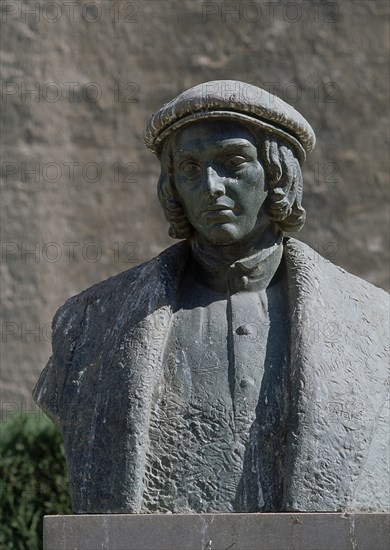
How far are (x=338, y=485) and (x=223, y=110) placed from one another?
1216mm

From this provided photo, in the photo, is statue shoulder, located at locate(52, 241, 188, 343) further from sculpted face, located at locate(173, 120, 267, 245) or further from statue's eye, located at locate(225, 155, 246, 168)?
statue's eye, located at locate(225, 155, 246, 168)

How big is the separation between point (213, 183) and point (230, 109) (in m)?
0.24

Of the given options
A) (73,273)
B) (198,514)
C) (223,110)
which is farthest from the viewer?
(73,273)

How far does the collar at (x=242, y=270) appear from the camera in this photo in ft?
18.3

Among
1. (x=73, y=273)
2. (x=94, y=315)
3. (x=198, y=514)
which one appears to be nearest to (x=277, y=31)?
(x=73, y=273)

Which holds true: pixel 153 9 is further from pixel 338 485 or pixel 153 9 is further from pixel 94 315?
pixel 338 485

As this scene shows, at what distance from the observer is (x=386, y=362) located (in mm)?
5570

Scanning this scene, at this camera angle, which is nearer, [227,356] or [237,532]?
[237,532]

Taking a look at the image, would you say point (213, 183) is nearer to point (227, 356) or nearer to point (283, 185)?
point (283, 185)

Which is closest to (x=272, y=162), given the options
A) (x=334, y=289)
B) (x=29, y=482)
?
(x=334, y=289)

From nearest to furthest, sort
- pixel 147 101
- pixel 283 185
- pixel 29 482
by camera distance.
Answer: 1. pixel 283 185
2. pixel 29 482
3. pixel 147 101

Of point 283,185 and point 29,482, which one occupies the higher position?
point 283,185

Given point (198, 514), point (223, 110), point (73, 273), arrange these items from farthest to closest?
point (73, 273) → point (223, 110) → point (198, 514)

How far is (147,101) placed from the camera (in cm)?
1206
